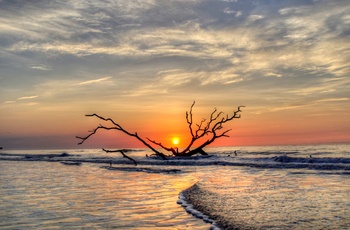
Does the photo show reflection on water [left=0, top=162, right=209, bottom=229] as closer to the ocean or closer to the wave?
the ocean

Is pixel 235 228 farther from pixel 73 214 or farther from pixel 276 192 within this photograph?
pixel 276 192

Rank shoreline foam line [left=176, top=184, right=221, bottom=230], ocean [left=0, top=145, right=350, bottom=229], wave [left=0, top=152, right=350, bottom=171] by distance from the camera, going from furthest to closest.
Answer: wave [left=0, top=152, right=350, bottom=171] < ocean [left=0, top=145, right=350, bottom=229] < shoreline foam line [left=176, top=184, right=221, bottom=230]

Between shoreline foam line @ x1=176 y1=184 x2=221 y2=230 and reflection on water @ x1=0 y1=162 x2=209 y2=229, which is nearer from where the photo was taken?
shoreline foam line @ x1=176 y1=184 x2=221 y2=230

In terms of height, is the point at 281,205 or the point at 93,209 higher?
the point at 93,209

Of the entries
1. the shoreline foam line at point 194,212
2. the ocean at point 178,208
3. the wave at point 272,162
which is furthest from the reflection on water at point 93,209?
the wave at point 272,162

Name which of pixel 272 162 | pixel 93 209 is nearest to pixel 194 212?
pixel 93 209

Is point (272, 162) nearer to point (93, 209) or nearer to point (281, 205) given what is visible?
point (281, 205)

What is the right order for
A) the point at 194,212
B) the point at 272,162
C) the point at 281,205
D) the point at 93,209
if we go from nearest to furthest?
the point at 194,212, the point at 93,209, the point at 281,205, the point at 272,162

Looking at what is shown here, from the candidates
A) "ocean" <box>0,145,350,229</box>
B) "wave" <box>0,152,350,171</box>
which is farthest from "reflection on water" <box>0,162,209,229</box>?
"wave" <box>0,152,350,171</box>

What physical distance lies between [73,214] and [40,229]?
4.43 ft

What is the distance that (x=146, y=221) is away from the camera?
7.02m

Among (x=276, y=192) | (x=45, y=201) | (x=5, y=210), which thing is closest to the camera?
(x=5, y=210)

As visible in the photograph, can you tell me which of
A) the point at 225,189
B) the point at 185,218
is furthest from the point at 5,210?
the point at 225,189

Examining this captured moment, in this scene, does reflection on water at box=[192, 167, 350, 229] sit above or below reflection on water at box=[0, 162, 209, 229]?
below
